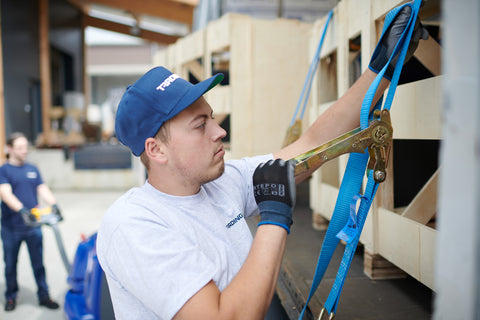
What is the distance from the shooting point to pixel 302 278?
1.82 metres

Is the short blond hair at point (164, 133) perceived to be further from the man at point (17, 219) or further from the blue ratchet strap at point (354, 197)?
the man at point (17, 219)

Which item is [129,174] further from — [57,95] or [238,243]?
[238,243]

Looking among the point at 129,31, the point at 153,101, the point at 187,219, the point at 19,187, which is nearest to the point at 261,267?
the point at 187,219

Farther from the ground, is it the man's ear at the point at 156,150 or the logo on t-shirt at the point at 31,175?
the man's ear at the point at 156,150

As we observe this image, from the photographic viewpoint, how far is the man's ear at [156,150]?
1.40 m

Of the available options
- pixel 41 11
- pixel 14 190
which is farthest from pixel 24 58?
pixel 14 190

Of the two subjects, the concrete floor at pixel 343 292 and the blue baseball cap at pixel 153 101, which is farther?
the concrete floor at pixel 343 292

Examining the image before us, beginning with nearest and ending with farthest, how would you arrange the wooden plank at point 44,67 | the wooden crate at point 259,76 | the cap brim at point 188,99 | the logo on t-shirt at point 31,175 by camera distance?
the cap brim at point 188,99
the wooden crate at point 259,76
the logo on t-shirt at point 31,175
the wooden plank at point 44,67

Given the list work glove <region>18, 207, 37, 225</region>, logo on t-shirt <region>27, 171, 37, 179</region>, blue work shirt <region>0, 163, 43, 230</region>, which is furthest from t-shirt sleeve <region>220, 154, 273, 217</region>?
logo on t-shirt <region>27, 171, 37, 179</region>

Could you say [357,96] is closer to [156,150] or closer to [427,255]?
[427,255]

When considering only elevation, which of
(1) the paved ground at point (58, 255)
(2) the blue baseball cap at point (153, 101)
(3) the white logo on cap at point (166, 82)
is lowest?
(1) the paved ground at point (58, 255)

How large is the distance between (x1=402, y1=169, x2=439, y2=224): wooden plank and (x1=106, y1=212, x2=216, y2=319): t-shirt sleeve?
990 mm

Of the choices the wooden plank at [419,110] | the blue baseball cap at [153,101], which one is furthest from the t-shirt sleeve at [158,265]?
the wooden plank at [419,110]

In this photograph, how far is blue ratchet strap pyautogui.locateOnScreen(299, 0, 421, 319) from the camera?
124 cm
